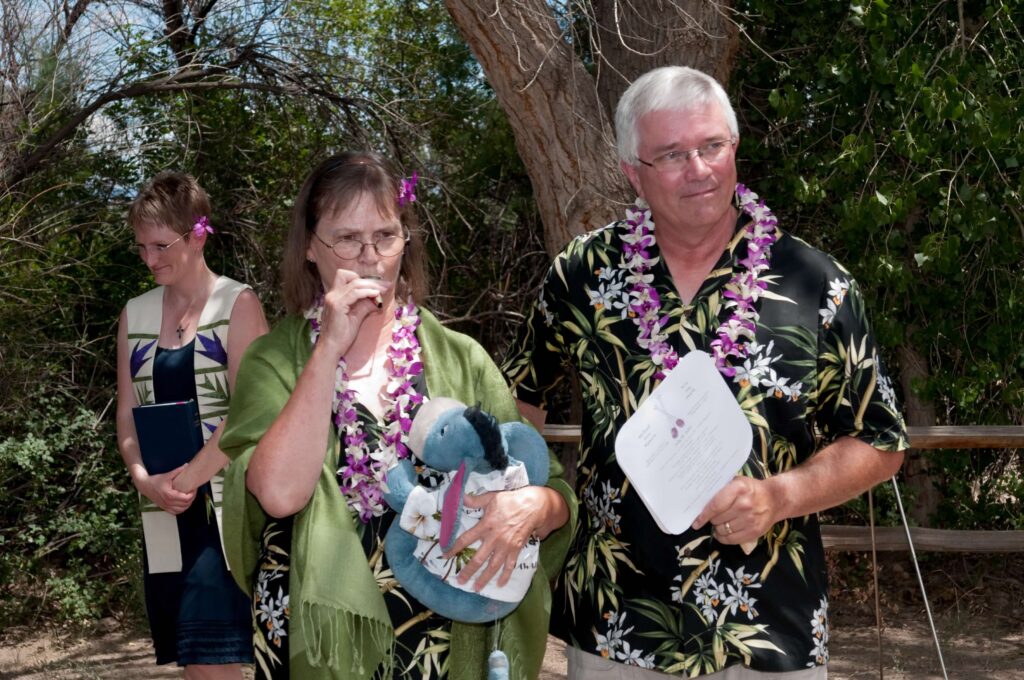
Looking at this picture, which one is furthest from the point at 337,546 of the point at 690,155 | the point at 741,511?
the point at 690,155

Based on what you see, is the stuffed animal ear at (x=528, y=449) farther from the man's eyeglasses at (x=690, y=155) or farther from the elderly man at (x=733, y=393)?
the man's eyeglasses at (x=690, y=155)

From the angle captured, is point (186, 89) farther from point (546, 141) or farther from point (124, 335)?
point (124, 335)

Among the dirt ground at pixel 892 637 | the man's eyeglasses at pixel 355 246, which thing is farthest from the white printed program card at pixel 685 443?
the dirt ground at pixel 892 637

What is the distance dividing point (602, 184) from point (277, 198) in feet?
10.1

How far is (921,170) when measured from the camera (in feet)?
20.6

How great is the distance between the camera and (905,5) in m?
6.23

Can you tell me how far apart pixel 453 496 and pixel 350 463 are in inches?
11.2

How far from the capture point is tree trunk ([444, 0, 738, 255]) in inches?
195

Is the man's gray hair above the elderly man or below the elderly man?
above

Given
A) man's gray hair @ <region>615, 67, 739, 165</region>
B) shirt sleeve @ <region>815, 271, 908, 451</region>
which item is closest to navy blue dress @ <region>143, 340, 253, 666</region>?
man's gray hair @ <region>615, 67, 739, 165</region>

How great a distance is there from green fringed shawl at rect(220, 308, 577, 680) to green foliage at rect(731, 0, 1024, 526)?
3759 mm

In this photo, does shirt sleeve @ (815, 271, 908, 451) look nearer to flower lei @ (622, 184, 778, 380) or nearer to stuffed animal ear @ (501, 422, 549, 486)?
flower lei @ (622, 184, 778, 380)

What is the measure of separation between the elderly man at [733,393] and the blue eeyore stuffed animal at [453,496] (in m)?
0.19

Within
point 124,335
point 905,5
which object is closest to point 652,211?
point 124,335
